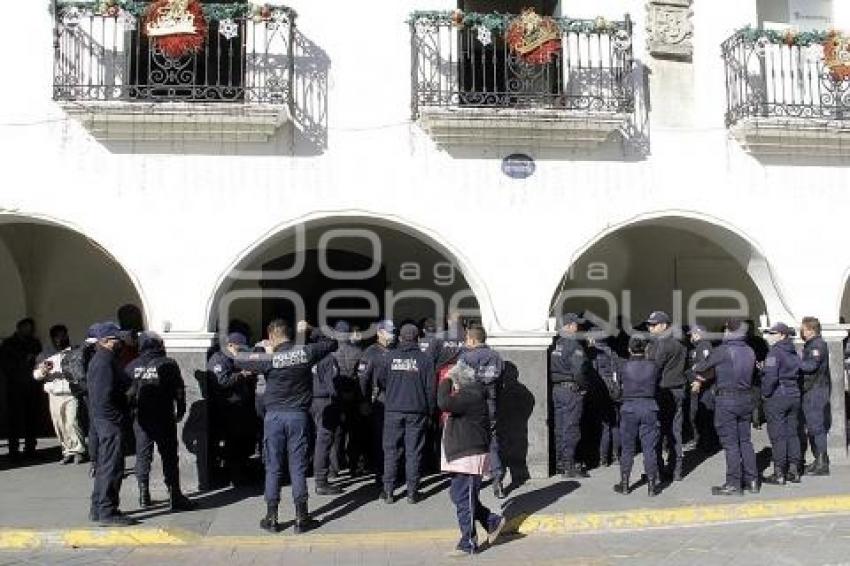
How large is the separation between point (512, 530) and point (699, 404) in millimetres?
4196

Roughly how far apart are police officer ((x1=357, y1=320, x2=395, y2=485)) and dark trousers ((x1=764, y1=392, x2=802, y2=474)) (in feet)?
13.7

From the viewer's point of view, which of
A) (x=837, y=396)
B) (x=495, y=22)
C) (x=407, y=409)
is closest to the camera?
(x=407, y=409)

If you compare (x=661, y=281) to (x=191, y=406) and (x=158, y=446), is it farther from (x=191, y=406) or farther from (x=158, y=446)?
(x=158, y=446)

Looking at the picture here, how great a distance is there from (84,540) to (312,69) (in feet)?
17.5

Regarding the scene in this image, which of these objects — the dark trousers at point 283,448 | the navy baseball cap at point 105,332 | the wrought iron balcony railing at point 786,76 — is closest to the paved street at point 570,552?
the dark trousers at point 283,448

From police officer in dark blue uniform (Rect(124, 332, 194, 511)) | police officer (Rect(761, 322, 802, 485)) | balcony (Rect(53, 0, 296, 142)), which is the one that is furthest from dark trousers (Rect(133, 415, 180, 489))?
police officer (Rect(761, 322, 802, 485))

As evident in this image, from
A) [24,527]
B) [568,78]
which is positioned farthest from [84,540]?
[568,78]

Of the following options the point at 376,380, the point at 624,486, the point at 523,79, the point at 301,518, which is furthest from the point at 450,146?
the point at 301,518

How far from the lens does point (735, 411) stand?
8750mm

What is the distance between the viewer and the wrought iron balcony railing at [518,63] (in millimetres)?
9508

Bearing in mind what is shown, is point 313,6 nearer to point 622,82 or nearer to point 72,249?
point 622,82

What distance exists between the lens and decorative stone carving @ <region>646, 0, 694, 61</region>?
1012cm

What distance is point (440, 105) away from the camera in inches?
369

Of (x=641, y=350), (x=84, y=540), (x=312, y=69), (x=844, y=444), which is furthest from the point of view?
(x=844, y=444)
